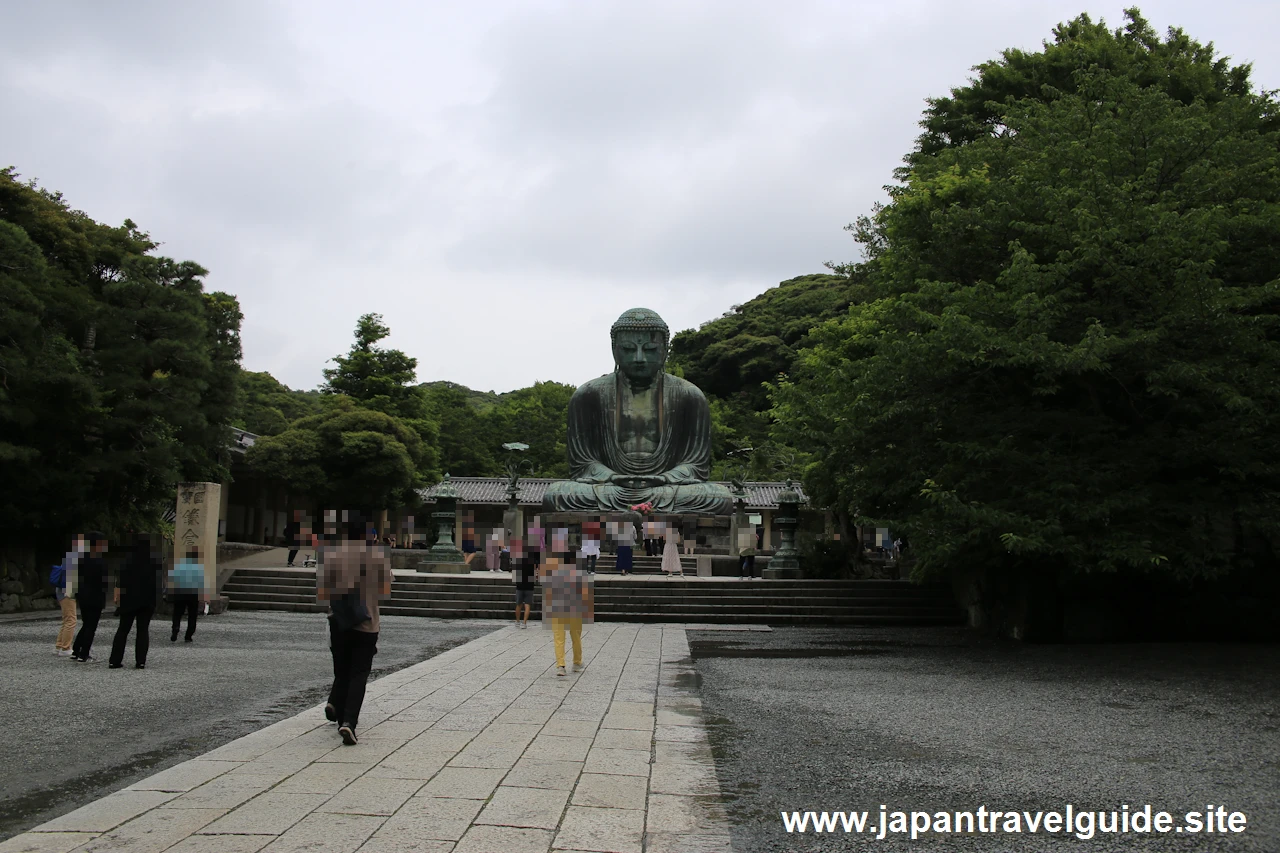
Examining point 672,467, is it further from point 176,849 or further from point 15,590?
point 176,849

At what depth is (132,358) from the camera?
17266 mm

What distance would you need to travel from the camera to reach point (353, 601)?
5988 mm

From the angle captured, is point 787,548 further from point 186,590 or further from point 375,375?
point 375,375

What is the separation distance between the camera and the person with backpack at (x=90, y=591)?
9.77m

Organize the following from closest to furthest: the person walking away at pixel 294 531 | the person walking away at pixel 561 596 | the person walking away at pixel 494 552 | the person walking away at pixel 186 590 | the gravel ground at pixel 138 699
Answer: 1. the gravel ground at pixel 138 699
2. the person walking away at pixel 561 596
3. the person walking away at pixel 186 590
4. the person walking away at pixel 494 552
5. the person walking away at pixel 294 531

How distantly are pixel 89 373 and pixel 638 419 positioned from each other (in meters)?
13.9

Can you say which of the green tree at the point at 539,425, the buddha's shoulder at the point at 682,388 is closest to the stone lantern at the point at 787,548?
the buddha's shoulder at the point at 682,388

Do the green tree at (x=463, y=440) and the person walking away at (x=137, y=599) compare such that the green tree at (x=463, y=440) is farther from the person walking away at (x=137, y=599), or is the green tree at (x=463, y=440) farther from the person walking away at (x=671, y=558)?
the person walking away at (x=137, y=599)

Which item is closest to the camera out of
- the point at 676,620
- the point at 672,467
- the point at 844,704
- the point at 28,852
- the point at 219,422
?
the point at 28,852

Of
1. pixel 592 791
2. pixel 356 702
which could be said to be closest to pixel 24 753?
pixel 356 702

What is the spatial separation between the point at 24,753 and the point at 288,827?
2.66 meters

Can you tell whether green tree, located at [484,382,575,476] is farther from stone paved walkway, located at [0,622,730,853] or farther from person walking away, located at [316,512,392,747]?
person walking away, located at [316,512,392,747]

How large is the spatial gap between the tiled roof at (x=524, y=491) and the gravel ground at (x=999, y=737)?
28.3m

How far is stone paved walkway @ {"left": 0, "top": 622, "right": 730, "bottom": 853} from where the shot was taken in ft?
12.9
